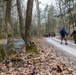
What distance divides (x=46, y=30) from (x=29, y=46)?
95.3m

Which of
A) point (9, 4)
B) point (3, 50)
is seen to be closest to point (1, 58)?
point (3, 50)

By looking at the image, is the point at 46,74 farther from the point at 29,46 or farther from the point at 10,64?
the point at 29,46

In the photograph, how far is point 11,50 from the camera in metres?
12.3

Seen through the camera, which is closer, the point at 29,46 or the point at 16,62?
the point at 16,62

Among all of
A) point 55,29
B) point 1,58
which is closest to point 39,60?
point 1,58

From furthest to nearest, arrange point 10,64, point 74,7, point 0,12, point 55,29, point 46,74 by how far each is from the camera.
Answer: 1. point 55,29
2. point 0,12
3. point 74,7
4. point 10,64
5. point 46,74

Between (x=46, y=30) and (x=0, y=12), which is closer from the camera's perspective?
(x=0, y=12)

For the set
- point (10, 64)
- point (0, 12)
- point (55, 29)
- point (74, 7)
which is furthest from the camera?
point (55, 29)

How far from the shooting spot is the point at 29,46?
13.0m

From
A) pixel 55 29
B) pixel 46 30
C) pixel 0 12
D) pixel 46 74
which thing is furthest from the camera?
pixel 55 29

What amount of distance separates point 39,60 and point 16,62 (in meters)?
1.09

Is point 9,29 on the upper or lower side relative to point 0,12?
lower

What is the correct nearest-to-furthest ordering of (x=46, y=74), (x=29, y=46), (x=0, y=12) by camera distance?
(x=46, y=74)
(x=29, y=46)
(x=0, y=12)

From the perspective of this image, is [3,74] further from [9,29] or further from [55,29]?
[55,29]
